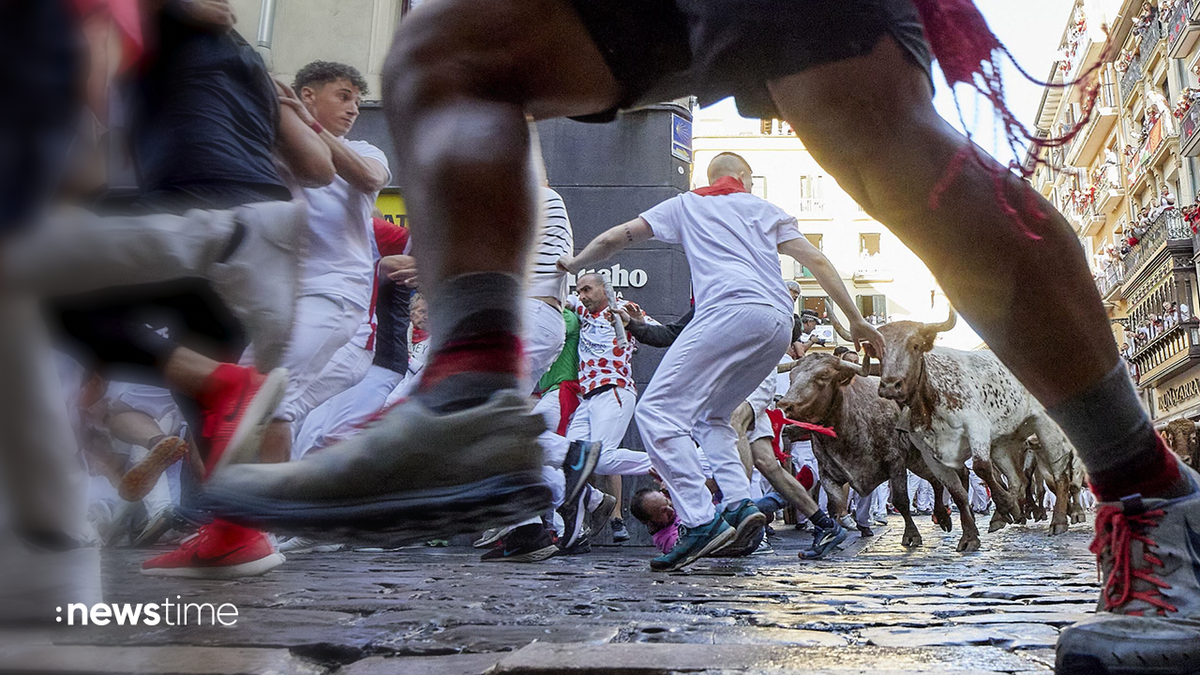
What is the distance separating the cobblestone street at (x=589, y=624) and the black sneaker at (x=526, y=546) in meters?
1.06

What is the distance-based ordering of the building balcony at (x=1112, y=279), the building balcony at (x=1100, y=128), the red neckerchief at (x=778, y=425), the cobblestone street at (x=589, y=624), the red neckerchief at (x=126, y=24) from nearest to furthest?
1. the red neckerchief at (x=126, y=24)
2. the cobblestone street at (x=589, y=624)
3. the red neckerchief at (x=778, y=425)
4. the building balcony at (x=1100, y=128)
5. the building balcony at (x=1112, y=279)

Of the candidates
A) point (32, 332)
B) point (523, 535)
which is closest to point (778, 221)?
point (523, 535)

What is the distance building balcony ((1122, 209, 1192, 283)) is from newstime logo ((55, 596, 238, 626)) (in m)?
37.0

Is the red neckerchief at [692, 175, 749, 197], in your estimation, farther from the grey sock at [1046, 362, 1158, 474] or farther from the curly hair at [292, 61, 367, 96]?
the grey sock at [1046, 362, 1158, 474]

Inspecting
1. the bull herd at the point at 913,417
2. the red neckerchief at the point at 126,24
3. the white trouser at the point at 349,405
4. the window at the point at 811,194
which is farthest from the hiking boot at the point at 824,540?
the window at the point at 811,194

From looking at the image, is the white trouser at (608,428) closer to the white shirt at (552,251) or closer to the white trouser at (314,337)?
the white shirt at (552,251)

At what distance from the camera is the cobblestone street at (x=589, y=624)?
1449mm

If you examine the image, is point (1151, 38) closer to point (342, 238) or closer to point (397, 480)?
point (342, 238)

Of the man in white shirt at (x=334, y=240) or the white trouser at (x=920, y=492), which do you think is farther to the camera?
the white trouser at (x=920, y=492)

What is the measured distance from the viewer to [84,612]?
135 cm

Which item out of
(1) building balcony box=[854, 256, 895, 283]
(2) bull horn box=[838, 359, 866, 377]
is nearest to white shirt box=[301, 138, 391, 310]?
(2) bull horn box=[838, 359, 866, 377]

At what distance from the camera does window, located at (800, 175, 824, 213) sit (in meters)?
47.8

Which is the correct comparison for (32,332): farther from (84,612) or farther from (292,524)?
(84,612)

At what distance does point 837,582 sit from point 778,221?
88.9 inches
